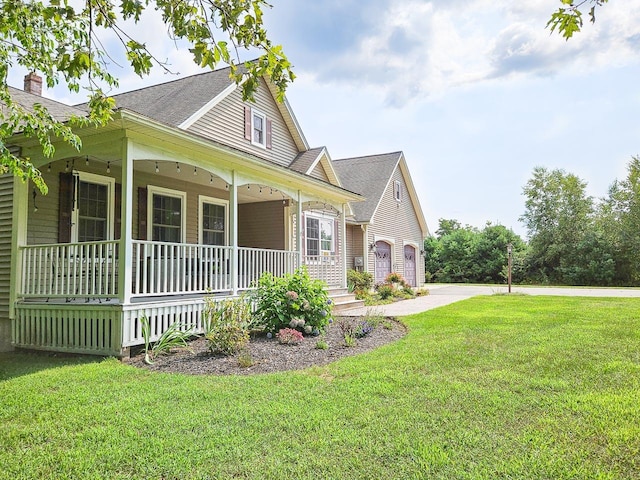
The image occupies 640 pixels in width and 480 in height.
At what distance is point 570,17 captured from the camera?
282 cm

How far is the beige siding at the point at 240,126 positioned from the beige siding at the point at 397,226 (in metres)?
6.83

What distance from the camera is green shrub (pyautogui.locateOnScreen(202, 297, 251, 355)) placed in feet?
20.9

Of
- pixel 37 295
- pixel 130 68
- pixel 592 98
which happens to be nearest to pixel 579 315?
pixel 592 98

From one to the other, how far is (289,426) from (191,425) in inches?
32.1

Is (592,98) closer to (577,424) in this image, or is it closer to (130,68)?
(577,424)

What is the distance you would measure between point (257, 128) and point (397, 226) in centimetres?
1107

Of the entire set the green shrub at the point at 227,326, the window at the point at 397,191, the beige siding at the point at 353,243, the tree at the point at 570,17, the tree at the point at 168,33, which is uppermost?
the window at the point at 397,191

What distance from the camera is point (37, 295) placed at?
23.2ft

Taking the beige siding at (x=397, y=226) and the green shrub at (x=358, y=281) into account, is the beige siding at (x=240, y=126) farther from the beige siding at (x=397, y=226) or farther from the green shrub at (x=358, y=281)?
the beige siding at (x=397, y=226)

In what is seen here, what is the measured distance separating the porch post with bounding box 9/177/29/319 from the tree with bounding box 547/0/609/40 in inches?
307

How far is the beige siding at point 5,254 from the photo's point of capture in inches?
293

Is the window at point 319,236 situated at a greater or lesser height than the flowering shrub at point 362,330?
greater

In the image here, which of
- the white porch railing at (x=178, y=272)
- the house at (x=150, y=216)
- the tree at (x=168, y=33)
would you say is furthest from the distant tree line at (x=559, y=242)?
the tree at (x=168, y=33)

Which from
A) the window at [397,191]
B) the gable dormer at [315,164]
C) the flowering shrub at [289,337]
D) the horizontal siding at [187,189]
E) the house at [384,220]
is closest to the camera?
the flowering shrub at [289,337]
